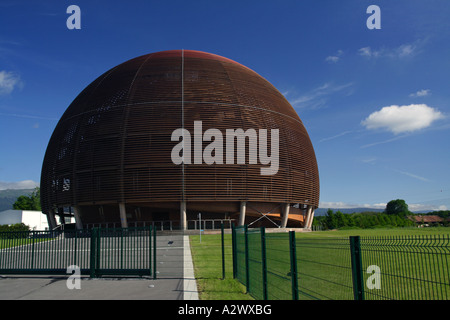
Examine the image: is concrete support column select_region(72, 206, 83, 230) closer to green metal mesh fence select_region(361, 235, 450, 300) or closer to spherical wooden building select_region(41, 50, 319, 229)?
spherical wooden building select_region(41, 50, 319, 229)

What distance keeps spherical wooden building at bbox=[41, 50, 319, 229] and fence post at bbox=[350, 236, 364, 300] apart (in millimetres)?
29092

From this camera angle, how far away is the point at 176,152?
33.8 meters

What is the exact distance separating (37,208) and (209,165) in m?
78.1

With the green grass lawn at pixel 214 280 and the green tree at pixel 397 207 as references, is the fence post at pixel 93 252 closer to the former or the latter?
the green grass lawn at pixel 214 280

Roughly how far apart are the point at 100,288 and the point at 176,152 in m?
23.9

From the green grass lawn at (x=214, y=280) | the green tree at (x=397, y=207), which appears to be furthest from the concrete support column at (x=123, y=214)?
the green tree at (x=397, y=207)

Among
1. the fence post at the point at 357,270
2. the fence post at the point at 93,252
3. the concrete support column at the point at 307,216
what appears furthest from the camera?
the concrete support column at the point at 307,216

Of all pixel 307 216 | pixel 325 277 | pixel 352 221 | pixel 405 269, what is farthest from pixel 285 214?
pixel 352 221

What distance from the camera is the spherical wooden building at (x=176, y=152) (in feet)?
112

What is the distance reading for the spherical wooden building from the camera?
3400cm

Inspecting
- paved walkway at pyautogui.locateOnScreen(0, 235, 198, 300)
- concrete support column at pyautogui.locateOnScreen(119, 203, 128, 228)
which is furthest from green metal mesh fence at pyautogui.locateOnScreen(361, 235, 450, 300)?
concrete support column at pyautogui.locateOnScreen(119, 203, 128, 228)

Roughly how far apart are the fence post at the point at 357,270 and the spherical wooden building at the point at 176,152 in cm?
2909

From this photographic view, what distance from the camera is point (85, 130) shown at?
36688 mm

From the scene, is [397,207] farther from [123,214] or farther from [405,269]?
[405,269]
